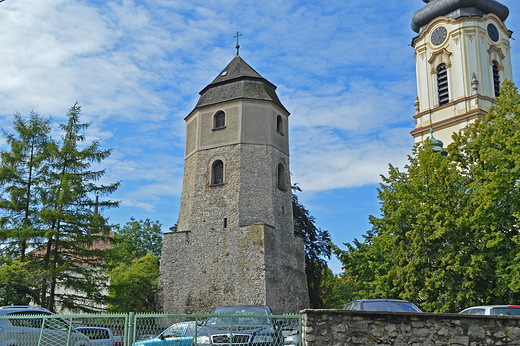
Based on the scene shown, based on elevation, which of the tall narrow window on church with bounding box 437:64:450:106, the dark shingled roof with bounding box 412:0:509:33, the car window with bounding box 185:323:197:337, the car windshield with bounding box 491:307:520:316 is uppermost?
the dark shingled roof with bounding box 412:0:509:33

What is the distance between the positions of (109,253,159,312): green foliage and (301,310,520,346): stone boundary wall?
19752 millimetres

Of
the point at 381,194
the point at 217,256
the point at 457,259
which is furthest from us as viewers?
the point at 217,256

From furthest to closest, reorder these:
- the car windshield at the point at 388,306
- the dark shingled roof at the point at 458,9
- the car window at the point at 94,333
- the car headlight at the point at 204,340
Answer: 1. the dark shingled roof at the point at 458,9
2. the car windshield at the point at 388,306
3. the car window at the point at 94,333
4. the car headlight at the point at 204,340

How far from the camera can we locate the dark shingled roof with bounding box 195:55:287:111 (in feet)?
96.2

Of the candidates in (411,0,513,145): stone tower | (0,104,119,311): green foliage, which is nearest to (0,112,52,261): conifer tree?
(0,104,119,311): green foliage

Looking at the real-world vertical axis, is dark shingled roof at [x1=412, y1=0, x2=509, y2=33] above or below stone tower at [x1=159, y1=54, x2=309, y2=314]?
above

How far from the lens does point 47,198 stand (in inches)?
997

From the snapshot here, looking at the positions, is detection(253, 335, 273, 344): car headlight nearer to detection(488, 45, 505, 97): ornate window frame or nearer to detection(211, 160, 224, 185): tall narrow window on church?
detection(211, 160, 224, 185): tall narrow window on church

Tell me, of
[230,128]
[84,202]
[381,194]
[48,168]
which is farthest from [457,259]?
[48,168]

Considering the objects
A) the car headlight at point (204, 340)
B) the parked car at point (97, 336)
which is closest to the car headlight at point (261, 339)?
the car headlight at point (204, 340)

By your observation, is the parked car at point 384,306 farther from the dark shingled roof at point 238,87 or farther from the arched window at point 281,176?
the dark shingled roof at point 238,87

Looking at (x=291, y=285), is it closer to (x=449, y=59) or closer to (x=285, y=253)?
(x=285, y=253)

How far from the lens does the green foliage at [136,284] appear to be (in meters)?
28.6

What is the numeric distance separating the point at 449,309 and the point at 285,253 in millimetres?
10103
